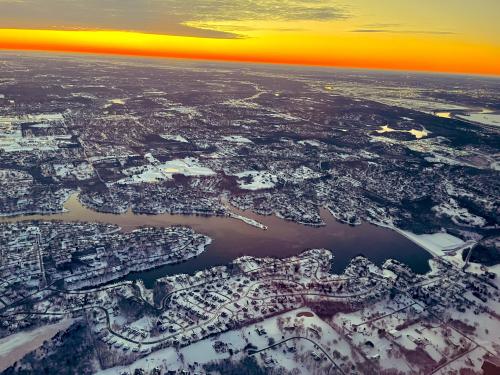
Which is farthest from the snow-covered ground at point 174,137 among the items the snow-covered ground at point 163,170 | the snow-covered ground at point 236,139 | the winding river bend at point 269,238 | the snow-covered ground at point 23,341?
the snow-covered ground at point 23,341

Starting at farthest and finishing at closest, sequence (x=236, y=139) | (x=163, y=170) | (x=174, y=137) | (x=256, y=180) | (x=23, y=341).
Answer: (x=236, y=139) < (x=174, y=137) < (x=163, y=170) < (x=256, y=180) < (x=23, y=341)

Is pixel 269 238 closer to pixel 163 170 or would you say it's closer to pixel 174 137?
pixel 163 170

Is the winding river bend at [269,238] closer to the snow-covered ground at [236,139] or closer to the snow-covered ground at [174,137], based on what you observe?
the snow-covered ground at [174,137]

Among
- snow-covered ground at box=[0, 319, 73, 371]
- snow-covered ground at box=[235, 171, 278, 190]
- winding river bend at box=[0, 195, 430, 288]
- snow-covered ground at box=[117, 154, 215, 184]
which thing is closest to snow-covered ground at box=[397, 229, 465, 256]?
winding river bend at box=[0, 195, 430, 288]

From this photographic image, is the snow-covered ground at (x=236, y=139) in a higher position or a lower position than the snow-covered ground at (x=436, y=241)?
higher

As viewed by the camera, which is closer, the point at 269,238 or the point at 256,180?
the point at 269,238

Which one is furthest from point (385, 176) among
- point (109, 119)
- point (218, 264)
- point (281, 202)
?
point (109, 119)

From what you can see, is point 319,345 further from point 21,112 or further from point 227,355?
point 21,112

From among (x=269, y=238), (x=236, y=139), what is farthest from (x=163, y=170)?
(x=236, y=139)
